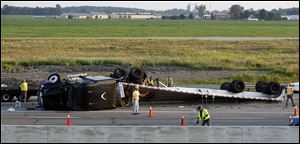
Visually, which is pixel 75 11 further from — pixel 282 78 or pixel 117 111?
pixel 117 111

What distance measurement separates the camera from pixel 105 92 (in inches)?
906

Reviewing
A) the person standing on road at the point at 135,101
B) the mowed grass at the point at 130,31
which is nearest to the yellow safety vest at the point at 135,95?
the person standing on road at the point at 135,101

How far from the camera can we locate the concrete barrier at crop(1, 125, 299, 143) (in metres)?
14.2

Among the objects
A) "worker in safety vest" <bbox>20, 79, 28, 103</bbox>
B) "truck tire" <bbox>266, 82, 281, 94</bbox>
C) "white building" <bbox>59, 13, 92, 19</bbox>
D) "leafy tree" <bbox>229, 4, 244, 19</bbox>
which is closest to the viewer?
"worker in safety vest" <bbox>20, 79, 28, 103</bbox>

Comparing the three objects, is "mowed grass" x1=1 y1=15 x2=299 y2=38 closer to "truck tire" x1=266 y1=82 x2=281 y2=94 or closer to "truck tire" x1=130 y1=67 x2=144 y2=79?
→ "truck tire" x1=130 y1=67 x2=144 y2=79

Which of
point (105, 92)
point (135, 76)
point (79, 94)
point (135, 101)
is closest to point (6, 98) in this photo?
point (79, 94)

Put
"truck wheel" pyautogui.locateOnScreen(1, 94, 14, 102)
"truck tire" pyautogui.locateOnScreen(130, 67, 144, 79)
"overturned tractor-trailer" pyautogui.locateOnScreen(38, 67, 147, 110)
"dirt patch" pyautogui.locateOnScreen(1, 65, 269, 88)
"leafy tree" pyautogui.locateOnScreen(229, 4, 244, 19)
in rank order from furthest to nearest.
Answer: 1. "leafy tree" pyautogui.locateOnScreen(229, 4, 244, 19)
2. "dirt patch" pyautogui.locateOnScreen(1, 65, 269, 88)
3. "truck wheel" pyautogui.locateOnScreen(1, 94, 14, 102)
4. "truck tire" pyautogui.locateOnScreen(130, 67, 144, 79)
5. "overturned tractor-trailer" pyautogui.locateOnScreen(38, 67, 147, 110)

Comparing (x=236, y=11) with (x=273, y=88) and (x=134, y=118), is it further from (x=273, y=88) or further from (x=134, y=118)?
(x=134, y=118)

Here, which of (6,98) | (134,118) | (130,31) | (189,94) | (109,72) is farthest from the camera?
(130,31)

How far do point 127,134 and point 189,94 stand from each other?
36.1 feet

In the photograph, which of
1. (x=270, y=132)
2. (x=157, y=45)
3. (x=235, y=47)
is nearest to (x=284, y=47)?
(x=235, y=47)

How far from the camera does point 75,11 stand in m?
194

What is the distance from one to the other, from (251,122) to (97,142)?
814 centimetres

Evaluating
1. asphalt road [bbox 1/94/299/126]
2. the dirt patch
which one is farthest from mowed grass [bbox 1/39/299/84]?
asphalt road [bbox 1/94/299/126]
